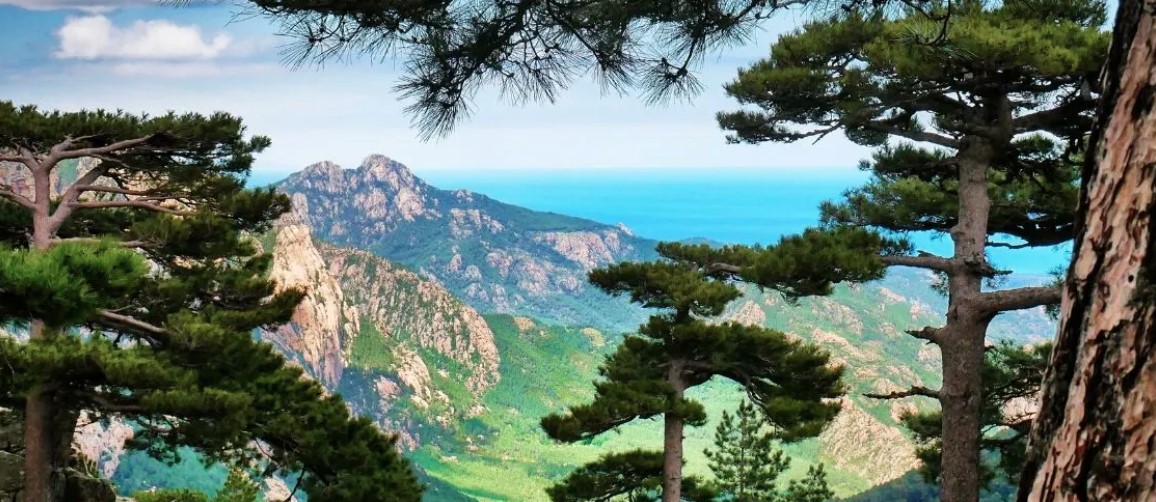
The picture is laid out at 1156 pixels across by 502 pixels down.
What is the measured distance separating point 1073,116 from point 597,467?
748cm

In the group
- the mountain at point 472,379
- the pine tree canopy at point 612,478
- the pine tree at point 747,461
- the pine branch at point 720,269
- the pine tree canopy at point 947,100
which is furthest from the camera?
the mountain at point 472,379

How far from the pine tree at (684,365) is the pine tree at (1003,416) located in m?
1.50

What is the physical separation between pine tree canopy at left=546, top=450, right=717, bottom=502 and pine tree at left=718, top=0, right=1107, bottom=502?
4790 mm

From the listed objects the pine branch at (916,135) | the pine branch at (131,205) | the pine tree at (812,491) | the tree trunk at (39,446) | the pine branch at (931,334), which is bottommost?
the pine tree at (812,491)

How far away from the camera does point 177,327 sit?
30.1ft

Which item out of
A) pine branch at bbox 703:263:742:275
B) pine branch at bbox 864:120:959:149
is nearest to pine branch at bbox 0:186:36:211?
pine branch at bbox 703:263:742:275

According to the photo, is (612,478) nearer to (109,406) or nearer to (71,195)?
(109,406)

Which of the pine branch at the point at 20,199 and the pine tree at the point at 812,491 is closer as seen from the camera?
the pine branch at the point at 20,199

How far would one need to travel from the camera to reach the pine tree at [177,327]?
28.4ft

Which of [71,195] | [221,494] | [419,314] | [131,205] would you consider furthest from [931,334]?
[419,314]

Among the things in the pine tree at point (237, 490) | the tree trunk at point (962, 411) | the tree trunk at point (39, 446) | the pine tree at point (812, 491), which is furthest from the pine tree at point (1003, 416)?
the pine tree at point (237, 490)

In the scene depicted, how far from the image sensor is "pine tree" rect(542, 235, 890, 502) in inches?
424

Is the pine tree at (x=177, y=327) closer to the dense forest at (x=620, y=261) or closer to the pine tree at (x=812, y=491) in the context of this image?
the dense forest at (x=620, y=261)

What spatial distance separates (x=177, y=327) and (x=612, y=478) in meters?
6.31
